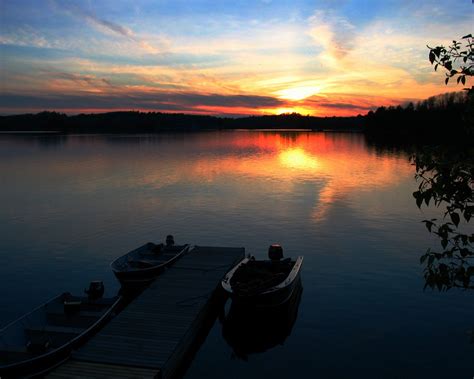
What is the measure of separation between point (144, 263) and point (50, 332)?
8.64 m

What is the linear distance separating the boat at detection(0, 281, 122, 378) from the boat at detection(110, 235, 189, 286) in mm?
3879

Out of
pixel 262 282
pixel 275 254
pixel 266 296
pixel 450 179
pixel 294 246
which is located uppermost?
pixel 450 179

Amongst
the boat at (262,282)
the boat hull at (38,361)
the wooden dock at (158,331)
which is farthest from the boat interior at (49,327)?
the boat at (262,282)

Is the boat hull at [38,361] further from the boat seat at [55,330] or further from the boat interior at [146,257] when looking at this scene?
the boat interior at [146,257]

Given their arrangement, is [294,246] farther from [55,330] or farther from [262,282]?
[55,330]

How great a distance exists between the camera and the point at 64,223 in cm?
3903

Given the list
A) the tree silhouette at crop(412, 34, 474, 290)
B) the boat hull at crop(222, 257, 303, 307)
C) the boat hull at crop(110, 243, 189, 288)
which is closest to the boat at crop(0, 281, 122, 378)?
the boat hull at crop(110, 243, 189, 288)

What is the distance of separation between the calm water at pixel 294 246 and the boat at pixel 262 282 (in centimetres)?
182

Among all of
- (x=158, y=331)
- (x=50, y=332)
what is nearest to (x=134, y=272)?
(x=50, y=332)

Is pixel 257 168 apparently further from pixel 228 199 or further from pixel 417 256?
pixel 417 256

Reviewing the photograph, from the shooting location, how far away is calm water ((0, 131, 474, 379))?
1748 centimetres

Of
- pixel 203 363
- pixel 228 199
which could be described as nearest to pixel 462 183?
pixel 203 363

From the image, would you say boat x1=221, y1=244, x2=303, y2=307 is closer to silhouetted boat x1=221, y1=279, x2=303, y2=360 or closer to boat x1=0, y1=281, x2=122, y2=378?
silhouetted boat x1=221, y1=279, x2=303, y2=360

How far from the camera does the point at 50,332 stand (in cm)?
1631
